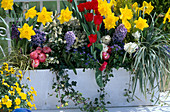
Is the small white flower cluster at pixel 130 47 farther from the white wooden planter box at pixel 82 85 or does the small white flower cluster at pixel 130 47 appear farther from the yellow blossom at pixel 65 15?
the yellow blossom at pixel 65 15

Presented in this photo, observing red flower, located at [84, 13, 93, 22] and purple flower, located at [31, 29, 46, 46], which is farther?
purple flower, located at [31, 29, 46, 46]

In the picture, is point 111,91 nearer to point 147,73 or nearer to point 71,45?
point 147,73

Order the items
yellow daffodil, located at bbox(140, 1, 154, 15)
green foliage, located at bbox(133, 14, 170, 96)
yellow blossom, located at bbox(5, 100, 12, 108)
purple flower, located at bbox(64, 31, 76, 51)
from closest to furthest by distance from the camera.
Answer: yellow blossom, located at bbox(5, 100, 12, 108) → green foliage, located at bbox(133, 14, 170, 96) → purple flower, located at bbox(64, 31, 76, 51) → yellow daffodil, located at bbox(140, 1, 154, 15)

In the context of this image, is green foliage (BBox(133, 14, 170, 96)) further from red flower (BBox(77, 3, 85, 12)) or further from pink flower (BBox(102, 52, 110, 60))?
red flower (BBox(77, 3, 85, 12))

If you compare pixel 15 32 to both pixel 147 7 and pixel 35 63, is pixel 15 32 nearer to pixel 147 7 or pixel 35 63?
pixel 35 63

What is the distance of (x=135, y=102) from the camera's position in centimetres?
260

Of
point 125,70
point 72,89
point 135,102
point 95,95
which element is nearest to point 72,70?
point 72,89

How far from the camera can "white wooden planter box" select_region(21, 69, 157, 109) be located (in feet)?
8.29

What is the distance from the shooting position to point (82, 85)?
2.54 meters

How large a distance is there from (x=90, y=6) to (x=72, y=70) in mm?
684

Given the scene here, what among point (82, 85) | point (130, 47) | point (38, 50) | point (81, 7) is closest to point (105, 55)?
point (130, 47)

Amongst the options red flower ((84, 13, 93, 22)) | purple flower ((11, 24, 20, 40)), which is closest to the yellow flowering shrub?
purple flower ((11, 24, 20, 40))

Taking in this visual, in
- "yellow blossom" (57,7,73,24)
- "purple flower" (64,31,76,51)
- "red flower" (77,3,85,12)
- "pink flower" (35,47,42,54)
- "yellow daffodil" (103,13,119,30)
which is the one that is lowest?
"pink flower" (35,47,42,54)

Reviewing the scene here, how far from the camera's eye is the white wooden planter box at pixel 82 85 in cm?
253
